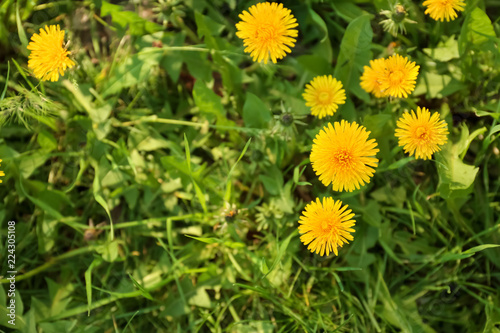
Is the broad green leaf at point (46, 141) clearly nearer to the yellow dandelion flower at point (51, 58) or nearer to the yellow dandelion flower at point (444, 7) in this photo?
the yellow dandelion flower at point (51, 58)

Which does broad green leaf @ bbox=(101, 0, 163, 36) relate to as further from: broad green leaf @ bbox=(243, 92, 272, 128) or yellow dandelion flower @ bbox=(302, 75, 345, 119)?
yellow dandelion flower @ bbox=(302, 75, 345, 119)

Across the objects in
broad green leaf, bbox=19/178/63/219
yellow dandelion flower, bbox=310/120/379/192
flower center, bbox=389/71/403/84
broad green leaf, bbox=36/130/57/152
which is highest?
flower center, bbox=389/71/403/84

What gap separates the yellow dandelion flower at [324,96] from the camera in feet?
4.89

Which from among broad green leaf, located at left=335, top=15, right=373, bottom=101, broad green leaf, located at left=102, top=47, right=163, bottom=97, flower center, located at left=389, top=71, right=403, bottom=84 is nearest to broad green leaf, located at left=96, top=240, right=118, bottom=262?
broad green leaf, located at left=102, top=47, right=163, bottom=97

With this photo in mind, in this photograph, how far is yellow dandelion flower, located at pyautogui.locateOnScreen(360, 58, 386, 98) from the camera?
1434 millimetres

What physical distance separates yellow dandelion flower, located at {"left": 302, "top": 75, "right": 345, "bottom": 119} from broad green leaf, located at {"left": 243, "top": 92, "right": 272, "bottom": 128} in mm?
173

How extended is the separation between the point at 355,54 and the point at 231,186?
0.67 metres

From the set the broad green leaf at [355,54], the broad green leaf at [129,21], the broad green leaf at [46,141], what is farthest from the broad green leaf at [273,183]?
the broad green leaf at [46,141]

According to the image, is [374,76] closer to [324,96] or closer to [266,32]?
[324,96]

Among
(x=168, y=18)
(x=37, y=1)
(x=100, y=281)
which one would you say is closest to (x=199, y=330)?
(x=100, y=281)

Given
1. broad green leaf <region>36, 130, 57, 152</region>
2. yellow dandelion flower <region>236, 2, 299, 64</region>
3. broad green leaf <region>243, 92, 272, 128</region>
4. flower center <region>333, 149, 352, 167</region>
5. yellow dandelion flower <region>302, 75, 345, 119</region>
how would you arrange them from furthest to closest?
broad green leaf <region>36, 130, 57, 152</region>
broad green leaf <region>243, 92, 272, 128</region>
yellow dandelion flower <region>302, 75, 345, 119</region>
yellow dandelion flower <region>236, 2, 299, 64</region>
flower center <region>333, 149, 352, 167</region>

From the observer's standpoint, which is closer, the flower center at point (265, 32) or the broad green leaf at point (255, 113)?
the flower center at point (265, 32)

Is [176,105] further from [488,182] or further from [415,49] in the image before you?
[488,182]

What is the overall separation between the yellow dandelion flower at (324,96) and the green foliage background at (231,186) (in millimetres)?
115
